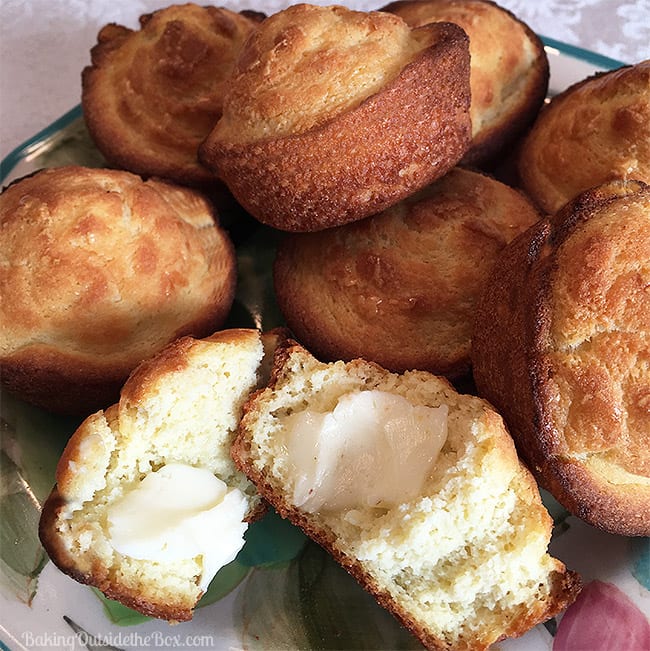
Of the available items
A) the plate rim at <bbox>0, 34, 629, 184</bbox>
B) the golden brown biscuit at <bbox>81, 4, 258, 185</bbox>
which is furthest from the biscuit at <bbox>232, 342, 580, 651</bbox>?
the plate rim at <bbox>0, 34, 629, 184</bbox>

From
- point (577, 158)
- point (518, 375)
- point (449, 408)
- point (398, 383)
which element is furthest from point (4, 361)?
point (577, 158)

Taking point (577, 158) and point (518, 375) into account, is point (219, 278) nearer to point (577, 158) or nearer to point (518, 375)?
point (518, 375)

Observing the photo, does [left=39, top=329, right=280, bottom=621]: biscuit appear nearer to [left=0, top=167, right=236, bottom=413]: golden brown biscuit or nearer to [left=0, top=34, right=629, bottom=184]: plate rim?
[left=0, top=167, right=236, bottom=413]: golden brown biscuit

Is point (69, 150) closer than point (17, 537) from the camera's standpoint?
No

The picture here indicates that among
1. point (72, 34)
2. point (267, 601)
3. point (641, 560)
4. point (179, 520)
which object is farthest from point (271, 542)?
point (72, 34)

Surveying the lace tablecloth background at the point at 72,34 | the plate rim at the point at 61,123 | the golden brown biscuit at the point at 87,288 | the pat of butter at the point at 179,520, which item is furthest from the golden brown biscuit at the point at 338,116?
the lace tablecloth background at the point at 72,34

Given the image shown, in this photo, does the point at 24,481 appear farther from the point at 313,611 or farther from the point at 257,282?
the point at 257,282
